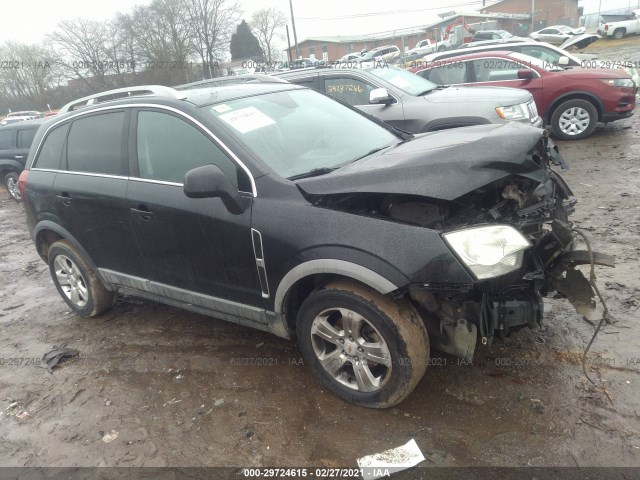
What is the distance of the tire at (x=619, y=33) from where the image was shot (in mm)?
29078

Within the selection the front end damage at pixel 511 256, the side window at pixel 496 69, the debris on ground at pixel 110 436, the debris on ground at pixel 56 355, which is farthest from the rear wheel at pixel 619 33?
the debris on ground at pixel 110 436

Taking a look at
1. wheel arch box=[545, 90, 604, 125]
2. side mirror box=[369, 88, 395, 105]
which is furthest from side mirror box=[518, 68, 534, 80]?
side mirror box=[369, 88, 395, 105]

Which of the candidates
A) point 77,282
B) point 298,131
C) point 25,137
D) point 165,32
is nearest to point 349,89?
point 298,131

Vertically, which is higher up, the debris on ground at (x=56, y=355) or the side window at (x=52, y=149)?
the side window at (x=52, y=149)

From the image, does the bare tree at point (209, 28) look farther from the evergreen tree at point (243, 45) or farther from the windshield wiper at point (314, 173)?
the windshield wiper at point (314, 173)

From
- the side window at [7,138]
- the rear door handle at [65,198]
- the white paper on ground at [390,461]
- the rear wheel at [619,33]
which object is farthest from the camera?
the rear wheel at [619,33]

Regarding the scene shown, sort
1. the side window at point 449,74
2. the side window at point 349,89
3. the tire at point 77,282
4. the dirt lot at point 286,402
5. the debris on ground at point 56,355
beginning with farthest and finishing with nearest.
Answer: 1. the side window at point 449,74
2. the side window at point 349,89
3. the tire at point 77,282
4. the debris on ground at point 56,355
5. the dirt lot at point 286,402

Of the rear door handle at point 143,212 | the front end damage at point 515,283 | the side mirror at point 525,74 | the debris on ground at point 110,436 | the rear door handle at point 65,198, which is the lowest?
the debris on ground at point 110,436

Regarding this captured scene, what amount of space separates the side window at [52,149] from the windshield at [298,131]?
177cm

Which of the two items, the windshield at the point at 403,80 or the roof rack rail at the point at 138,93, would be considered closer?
the roof rack rail at the point at 138,93

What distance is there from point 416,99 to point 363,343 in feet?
16.0

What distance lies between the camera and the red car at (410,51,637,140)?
7.91m

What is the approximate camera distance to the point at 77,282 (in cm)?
423

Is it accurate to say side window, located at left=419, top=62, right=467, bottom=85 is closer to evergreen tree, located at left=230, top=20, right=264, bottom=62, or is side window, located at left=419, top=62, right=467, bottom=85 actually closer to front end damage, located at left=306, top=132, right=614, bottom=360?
front end damage, located at left=306, top=132, right=614, bottom=360
